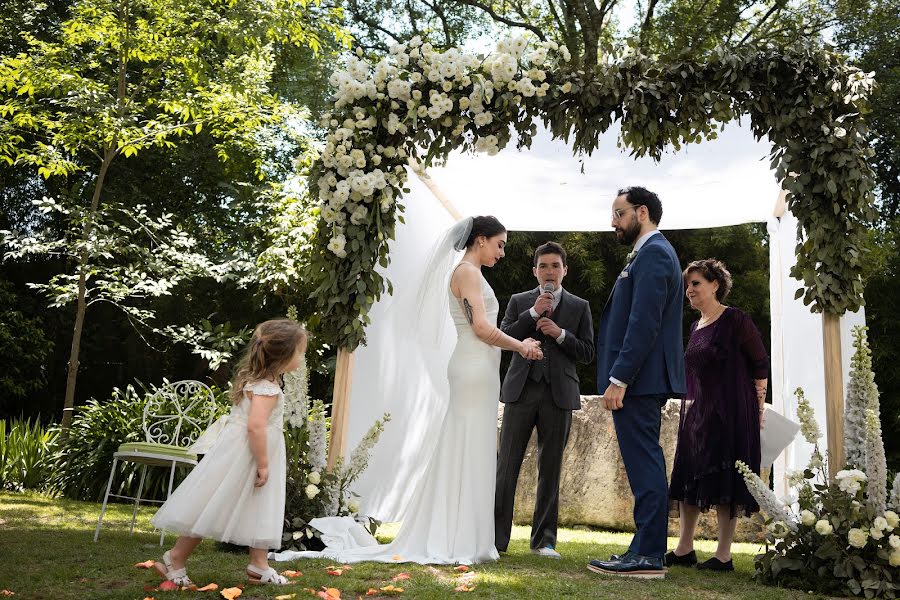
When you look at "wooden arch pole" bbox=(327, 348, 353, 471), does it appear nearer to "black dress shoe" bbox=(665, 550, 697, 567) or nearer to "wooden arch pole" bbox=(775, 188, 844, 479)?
"black dress shoe" bbox=(665, 550, 697, 567)

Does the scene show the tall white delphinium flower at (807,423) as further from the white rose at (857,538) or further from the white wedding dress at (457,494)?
the white wedding dress at (457,494)

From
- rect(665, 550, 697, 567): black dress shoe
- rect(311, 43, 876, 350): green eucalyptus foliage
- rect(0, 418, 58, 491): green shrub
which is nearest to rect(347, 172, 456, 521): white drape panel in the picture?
rect(311, 43, 876, 350): green eucalyptus foliage

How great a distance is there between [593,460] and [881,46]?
8238mm

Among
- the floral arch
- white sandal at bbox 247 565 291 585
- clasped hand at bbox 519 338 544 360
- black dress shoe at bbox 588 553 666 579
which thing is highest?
the floral arch

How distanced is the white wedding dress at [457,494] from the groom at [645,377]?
642mm

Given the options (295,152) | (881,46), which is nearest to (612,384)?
(881,46)

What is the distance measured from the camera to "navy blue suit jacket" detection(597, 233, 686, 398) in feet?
13.1

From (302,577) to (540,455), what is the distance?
1749 mm

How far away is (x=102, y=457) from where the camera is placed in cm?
705

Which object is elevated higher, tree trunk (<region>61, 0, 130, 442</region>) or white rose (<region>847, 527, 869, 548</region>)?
tree trunk (<region>61, 0, 130, 442</region>)

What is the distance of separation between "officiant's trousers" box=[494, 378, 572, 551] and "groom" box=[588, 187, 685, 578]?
0.73 meters

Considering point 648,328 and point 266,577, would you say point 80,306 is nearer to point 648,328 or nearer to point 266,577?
point 266,577

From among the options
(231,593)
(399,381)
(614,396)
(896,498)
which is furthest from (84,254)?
(896,498)

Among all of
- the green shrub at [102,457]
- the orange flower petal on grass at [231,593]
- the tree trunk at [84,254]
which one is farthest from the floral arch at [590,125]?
the tree trunk at [84,254]
